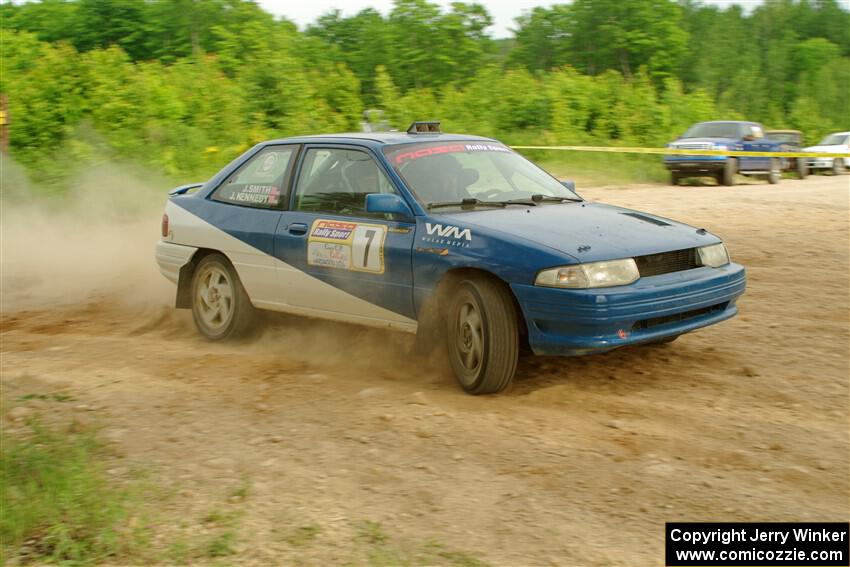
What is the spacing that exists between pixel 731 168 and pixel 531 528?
18712mm

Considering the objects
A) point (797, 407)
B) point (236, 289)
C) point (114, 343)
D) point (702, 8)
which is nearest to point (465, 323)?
point (797, 407)

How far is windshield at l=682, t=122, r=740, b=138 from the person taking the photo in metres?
21.9

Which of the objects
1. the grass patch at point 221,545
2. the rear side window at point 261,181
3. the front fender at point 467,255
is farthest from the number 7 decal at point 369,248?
the grass patch at point 221,545

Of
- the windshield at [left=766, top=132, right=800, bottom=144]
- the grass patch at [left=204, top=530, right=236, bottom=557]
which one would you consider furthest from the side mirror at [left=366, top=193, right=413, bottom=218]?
the windshield at [left=766, top=132, right=800, bottom=144]

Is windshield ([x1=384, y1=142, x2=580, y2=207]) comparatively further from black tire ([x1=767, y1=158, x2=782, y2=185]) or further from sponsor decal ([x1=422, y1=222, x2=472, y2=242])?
black tire ([x1=767, y1=158, x2=782, y2=185])

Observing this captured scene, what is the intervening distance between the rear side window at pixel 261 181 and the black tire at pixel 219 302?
0.50 metres

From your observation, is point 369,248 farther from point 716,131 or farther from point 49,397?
point 716,131

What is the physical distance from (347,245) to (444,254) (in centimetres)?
88

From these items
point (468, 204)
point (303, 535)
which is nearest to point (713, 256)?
point (468, 204)

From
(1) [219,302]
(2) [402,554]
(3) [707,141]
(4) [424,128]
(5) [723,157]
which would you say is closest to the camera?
(2) [402,554]

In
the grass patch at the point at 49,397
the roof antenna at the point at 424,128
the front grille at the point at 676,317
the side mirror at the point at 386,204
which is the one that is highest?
the roof antenna at the point at 424,128

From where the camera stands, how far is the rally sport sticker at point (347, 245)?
6.11 meters

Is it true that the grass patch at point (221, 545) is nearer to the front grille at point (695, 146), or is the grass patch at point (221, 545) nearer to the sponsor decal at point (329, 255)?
the sponsor decal at point (329, 255)

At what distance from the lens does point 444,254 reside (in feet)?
18.6
